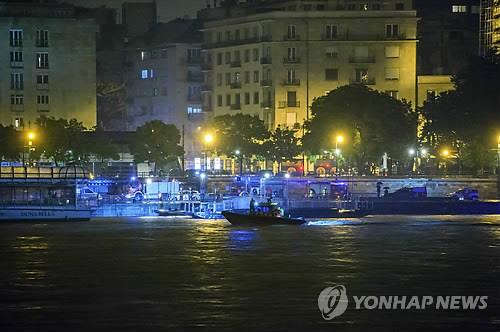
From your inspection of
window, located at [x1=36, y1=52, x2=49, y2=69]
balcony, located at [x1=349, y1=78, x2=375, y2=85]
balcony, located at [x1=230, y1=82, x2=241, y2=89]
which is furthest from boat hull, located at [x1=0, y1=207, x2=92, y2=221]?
balcony, located at [x1=230, y1=82, x2=241, y2=89]

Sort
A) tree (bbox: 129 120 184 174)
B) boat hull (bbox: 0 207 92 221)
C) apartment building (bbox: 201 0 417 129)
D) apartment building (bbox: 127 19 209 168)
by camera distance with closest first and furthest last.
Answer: boat hull (bbox: 0 207 92 221) → tree (bbox: 129 120 184 174) → apartment building (bbox: 201 0 417 129) → apartment building (bbox: 127 19 209 168)

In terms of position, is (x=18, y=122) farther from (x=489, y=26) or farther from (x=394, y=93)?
(x=489, y=26)

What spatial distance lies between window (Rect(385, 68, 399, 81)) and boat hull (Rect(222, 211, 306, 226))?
53.4 m

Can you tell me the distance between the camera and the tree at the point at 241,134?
140375 mm

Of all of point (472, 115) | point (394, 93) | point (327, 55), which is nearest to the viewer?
point (472, 115)

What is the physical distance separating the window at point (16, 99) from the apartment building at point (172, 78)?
22417 mm

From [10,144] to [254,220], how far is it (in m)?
42.1

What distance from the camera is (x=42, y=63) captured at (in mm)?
147625

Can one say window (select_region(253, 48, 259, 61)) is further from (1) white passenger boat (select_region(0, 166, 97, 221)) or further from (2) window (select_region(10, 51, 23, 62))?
(1) white passenger boat (select_region(0, 166, 97, 221))

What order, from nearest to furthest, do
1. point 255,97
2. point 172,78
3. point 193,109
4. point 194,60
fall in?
1. point 255,97
2. point 193,109
3. point 194,60
4. point 172,78

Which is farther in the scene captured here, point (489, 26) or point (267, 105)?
point (489, 26)

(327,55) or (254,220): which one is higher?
(327,55)

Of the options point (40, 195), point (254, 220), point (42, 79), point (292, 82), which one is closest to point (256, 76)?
point (292, 82)

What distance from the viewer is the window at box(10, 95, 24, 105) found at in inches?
5797
